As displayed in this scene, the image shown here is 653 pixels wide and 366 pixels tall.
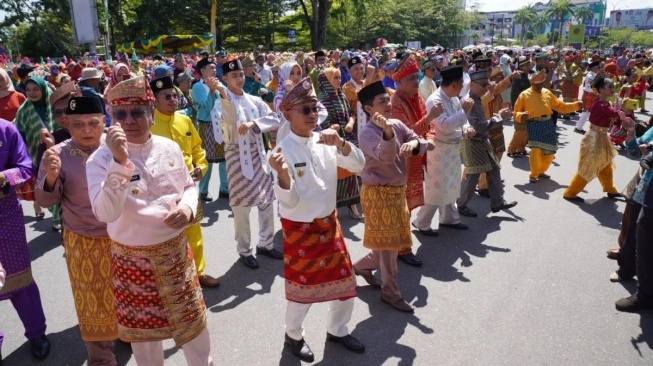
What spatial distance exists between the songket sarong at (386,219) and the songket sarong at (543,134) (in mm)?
4655

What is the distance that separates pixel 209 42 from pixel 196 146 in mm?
36392

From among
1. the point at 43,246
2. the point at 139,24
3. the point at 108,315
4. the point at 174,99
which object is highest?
the point at 139,24

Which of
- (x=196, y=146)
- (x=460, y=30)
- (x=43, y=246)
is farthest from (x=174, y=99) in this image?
(x=460, y=30)

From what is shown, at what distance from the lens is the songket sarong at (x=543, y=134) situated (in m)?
7.39

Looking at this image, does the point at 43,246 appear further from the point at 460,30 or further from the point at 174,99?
the point at 460,30

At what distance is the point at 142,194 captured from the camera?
2.32 meters

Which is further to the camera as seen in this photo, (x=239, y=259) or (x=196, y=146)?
(x=239, y=259)

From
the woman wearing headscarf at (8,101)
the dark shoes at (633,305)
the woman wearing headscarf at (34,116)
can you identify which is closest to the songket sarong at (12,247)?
the woman wearing headscarf at (34,116)

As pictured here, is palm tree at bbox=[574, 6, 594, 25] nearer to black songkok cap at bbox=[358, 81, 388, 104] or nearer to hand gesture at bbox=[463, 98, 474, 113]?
hand gesture at bbox=[463, 98, 474, 113]

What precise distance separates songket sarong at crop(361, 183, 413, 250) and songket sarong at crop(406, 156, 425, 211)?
1.18 m

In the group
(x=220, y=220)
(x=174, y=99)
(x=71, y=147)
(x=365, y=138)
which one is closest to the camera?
(x=71, y=147)

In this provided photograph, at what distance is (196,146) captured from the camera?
4094 millimetres

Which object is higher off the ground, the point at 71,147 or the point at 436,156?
the point at 71,147

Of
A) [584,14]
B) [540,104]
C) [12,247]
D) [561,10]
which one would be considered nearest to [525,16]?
[561,10]
